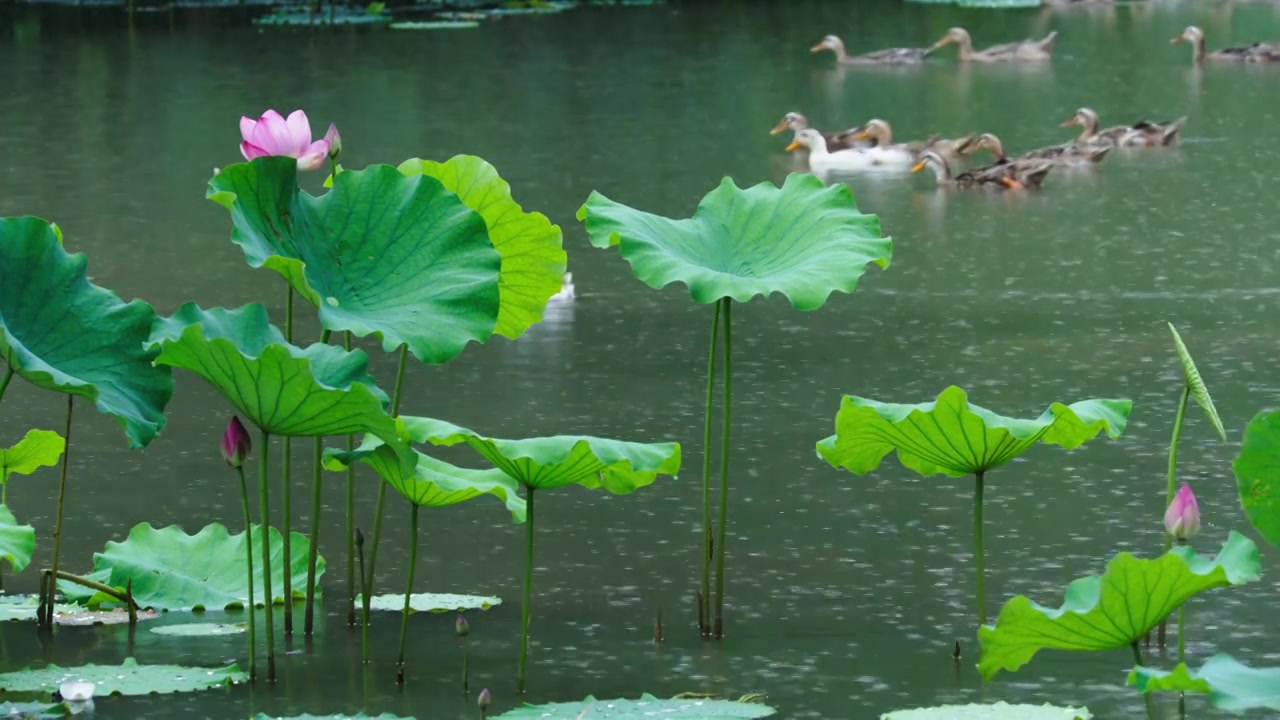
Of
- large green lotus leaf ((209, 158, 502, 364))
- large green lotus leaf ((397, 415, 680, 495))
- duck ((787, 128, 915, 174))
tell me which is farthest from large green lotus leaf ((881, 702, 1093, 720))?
duck ((787, 128, 915, 174))

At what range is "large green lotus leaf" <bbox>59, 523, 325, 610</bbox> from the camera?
189 inches

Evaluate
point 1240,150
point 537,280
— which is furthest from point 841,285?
point 1240,150

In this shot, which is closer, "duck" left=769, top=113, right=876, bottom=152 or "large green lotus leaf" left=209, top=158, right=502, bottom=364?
"large green lotus leaf" left=209, top=158, right=502, bottom=364

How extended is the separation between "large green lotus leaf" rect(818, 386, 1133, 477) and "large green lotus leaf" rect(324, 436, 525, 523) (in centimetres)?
62

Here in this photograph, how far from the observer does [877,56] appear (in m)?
22.4

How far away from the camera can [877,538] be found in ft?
18.1

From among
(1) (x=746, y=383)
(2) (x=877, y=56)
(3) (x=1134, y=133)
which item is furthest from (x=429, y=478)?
(2) (x=877, y=56)

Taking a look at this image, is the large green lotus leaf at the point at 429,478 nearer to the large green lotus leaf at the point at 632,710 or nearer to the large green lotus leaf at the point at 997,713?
the large green lotus leaf at the point at 632,710

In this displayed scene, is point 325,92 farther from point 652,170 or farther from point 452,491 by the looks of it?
point 452,491

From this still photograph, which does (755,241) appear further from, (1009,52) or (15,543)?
(1009,52)

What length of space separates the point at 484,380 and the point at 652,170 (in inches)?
234

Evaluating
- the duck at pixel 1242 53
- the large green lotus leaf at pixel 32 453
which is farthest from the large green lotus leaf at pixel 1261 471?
the duck at pixel 1242 53

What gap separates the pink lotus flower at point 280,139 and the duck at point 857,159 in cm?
981

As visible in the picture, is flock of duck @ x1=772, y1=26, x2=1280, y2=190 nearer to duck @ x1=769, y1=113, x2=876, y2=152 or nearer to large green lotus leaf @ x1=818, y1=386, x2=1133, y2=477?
duck @ x1=769, y1=113, x2=876, y2=152
